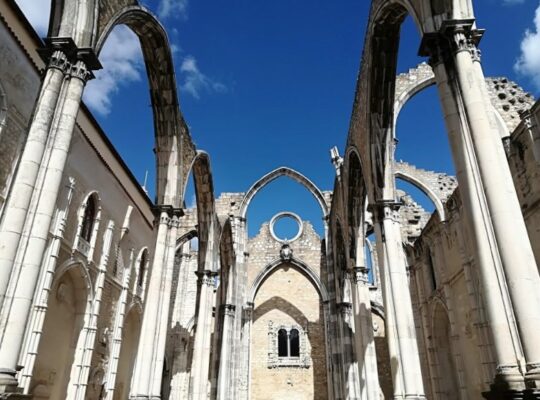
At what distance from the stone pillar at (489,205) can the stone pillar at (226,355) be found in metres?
14.1

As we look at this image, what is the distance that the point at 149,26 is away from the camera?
9219mm

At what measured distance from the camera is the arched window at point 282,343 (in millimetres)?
21011

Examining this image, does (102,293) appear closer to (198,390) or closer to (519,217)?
(198,390)

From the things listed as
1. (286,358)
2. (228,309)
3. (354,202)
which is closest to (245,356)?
(228,309)

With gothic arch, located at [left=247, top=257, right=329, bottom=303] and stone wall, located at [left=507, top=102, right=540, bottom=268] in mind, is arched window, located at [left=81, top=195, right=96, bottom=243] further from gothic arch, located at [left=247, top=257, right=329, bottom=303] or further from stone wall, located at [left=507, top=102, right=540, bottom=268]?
stone wall, located at [left=507, top=102, right=540, bottom=268]

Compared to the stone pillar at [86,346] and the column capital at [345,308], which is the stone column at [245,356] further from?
the stone pillar at [86,346]

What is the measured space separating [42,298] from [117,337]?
16.1ft

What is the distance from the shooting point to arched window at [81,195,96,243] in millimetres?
11896

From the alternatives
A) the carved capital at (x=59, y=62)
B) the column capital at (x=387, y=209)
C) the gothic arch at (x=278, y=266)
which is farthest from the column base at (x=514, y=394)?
the gothic arch at (x=278, y=266)

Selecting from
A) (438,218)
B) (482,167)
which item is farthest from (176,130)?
(438,218)

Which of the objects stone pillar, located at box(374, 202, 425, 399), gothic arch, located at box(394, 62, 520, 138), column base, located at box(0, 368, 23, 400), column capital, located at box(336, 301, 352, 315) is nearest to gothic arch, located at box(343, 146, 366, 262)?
gothic arch, located at box(394, 62, 520, 138)

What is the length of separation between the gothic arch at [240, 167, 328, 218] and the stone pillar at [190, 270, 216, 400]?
5.81 metres

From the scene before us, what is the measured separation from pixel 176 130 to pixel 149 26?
8.68 ft

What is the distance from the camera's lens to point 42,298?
357 inches
